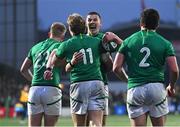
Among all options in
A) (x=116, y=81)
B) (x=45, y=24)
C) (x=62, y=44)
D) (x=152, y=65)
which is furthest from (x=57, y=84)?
(x=45, y=24)

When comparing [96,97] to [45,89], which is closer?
[96,97]

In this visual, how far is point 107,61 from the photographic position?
411 inches

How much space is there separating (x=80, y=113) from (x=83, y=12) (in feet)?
121

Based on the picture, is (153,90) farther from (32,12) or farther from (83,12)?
(32,12)

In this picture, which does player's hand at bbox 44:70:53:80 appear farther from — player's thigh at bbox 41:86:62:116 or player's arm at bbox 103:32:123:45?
player's arm at bbox 103:32:123:45

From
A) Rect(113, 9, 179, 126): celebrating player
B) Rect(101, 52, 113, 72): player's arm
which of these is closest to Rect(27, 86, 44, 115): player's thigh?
Rect(101, 52, 113, 72): player's arm

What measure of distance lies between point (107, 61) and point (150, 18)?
179 centimetres

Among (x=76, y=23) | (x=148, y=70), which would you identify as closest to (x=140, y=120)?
(x=148, y=70)

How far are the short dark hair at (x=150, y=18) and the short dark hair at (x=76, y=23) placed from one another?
1068mm

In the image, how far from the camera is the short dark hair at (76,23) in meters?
9.51

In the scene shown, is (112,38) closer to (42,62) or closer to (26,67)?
(42,62)

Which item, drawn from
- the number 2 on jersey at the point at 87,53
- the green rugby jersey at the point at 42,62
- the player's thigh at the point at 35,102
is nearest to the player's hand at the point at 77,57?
the number 2 on jersey at the point at 87,53

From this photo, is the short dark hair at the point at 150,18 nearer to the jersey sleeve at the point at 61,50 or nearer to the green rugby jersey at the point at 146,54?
the green rugby jersey at the point at 146,54

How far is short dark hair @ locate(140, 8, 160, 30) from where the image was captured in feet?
28.9
